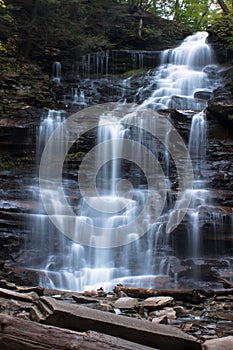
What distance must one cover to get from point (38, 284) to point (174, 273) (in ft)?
9.87

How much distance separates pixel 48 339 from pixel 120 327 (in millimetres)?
738

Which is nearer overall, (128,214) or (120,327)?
(120,327)

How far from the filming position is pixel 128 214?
31.7 ft

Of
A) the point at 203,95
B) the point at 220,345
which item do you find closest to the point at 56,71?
the point at 203,95

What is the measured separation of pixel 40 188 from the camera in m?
10.7

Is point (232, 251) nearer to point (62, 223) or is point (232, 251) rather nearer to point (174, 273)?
point (174, 273)

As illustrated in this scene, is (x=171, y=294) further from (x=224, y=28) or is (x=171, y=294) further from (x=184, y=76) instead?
(x=224, y=28)

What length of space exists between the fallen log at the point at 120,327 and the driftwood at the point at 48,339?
38 centimetres

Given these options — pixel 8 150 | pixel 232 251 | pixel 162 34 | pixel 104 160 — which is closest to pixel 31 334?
pixel 232 251

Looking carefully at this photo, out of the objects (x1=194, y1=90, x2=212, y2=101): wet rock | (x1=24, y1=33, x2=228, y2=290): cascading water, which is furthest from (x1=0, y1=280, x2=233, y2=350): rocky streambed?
(x1=194, y1=90, x2=212, y2=101): wet rock

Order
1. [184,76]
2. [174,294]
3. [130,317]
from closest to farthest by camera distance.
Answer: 1. [130,317]
2. [174,294]
3. [184,76]

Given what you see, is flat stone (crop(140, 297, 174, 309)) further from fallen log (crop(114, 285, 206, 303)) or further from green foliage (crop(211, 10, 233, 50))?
green foliage (crop(211, 10, 233, 50))

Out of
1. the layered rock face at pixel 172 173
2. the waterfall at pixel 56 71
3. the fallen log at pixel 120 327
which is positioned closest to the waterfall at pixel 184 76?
the layered rock face at pixel 172 173

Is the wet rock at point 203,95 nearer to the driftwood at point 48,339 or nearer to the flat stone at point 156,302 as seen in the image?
the flat stone at point 156,302
